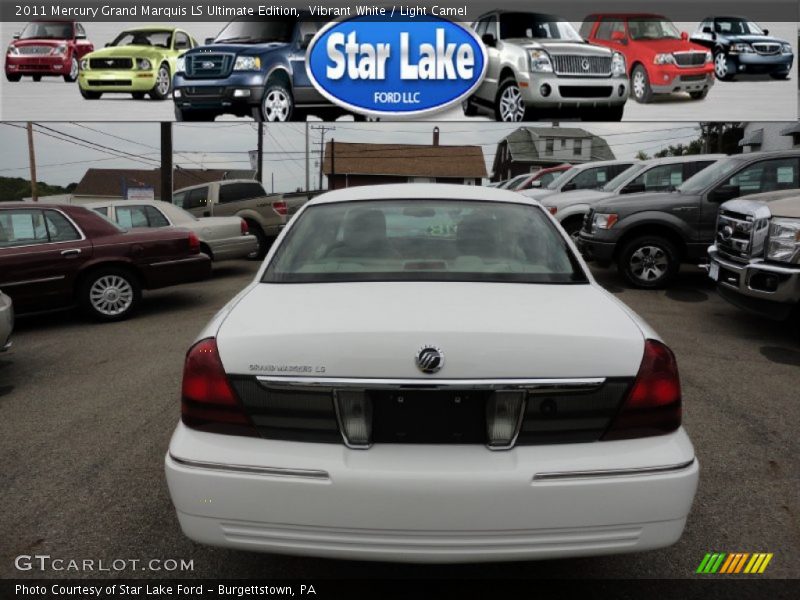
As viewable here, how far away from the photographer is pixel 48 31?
50.7ft

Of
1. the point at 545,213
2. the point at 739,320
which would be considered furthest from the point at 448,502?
the point at 739,320

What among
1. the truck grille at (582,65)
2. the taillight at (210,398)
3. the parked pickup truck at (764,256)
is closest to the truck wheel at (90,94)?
the truck grille at (582,65)

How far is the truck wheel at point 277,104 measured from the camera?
14.9 metres

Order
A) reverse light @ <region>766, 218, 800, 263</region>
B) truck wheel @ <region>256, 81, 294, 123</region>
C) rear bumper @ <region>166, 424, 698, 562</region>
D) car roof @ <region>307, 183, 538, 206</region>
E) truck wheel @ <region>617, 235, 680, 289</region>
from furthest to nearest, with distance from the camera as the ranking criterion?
truck wheel @ <region>256, 81, 294, 123</region>, truck wheel @ <region>617, 235, 680, 289</region>, reverse light @ <region>766, 218, 800, 263</region>, car roof @ <region>307, 183, 538, 206</region>, rear bumper @ <region>166, 424, 698, 562</region>

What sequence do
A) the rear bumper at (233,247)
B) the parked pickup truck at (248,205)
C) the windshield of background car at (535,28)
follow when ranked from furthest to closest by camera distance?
the parked pickup truck at (248,205), the windshield of background car at (535,28), the rear bumper at (233,247)

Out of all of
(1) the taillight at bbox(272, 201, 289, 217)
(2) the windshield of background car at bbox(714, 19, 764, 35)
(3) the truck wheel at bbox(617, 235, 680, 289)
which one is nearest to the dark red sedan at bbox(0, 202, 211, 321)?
(3) the truck wheel at bbox(617, 235, 680, 289)

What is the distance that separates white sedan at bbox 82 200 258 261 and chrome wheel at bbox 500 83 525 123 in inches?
220

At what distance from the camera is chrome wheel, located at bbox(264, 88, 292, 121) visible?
1500 centimetres

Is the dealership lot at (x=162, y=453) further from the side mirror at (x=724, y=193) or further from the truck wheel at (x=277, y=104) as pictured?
the truck wheel at (x=277, y=104)

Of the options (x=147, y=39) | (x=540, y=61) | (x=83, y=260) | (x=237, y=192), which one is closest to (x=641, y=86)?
(x=540, y=61)

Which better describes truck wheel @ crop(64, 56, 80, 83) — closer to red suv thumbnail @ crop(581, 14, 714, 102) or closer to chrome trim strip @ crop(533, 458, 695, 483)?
red suv thumbnail @ crop(581, 14, 714, 102)

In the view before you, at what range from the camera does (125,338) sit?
821 cm

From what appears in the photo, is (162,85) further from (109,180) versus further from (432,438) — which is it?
(109,180)

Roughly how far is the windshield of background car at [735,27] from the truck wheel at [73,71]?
13344 mm
